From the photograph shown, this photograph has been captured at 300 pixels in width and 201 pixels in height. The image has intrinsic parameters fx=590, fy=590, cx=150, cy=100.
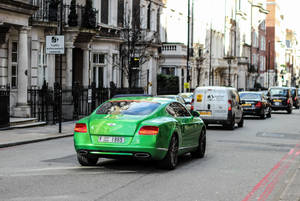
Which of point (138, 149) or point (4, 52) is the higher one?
point (4, 52)

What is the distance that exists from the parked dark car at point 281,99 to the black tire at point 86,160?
31723mm

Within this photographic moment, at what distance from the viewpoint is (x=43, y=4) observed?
28.0 meters

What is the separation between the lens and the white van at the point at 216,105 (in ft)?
78.3

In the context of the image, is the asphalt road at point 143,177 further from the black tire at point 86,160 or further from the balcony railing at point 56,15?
the balcony railing at point 56,15

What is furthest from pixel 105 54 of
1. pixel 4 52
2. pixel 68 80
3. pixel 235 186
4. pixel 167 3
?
pixel 235 186

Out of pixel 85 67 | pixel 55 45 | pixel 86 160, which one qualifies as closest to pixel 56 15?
pixel 85 67

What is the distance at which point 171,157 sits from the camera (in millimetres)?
11422

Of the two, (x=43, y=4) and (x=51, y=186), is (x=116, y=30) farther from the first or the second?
(x=51, y=186)

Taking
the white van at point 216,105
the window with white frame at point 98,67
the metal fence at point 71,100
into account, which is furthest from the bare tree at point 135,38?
the white van at point 216,105

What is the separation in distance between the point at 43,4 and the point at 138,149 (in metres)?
18.7

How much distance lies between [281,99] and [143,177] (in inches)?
1298

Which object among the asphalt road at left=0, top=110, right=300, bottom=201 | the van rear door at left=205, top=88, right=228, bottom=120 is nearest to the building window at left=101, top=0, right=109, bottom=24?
the van rear door at left=205, top=88, right=228, bottom=120

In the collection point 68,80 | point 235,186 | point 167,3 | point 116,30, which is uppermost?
point 167,3

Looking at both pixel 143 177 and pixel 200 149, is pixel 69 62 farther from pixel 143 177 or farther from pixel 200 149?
pixel 143 177
